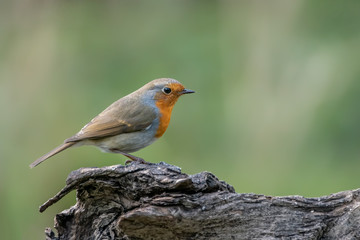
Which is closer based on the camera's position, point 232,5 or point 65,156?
point 65,156

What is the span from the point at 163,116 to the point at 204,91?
202cm

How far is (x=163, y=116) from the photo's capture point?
4.61m

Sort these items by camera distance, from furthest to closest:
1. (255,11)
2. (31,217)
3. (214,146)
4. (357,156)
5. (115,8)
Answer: (115,8), (255,11), (214,146), (357,156), (31,217)

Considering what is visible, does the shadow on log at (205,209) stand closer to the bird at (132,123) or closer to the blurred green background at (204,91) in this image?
the bird at (132,123)

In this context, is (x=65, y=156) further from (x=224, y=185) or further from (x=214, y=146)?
(x=224, y=185)

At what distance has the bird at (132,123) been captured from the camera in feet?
14.4

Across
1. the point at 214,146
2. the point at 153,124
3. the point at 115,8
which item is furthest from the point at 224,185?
the point at 115,8

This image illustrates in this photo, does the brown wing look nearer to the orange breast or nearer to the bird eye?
the orange breast

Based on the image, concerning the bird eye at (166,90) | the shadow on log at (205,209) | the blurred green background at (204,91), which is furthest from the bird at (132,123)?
the shadow on log at (205,209)

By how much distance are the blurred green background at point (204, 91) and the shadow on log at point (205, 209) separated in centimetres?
182

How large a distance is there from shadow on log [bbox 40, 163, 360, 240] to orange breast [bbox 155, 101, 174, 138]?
127cm

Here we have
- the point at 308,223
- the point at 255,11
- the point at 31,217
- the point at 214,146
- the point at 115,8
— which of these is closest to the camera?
the point at 308,223

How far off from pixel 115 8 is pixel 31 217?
355cm

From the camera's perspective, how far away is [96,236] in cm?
333
